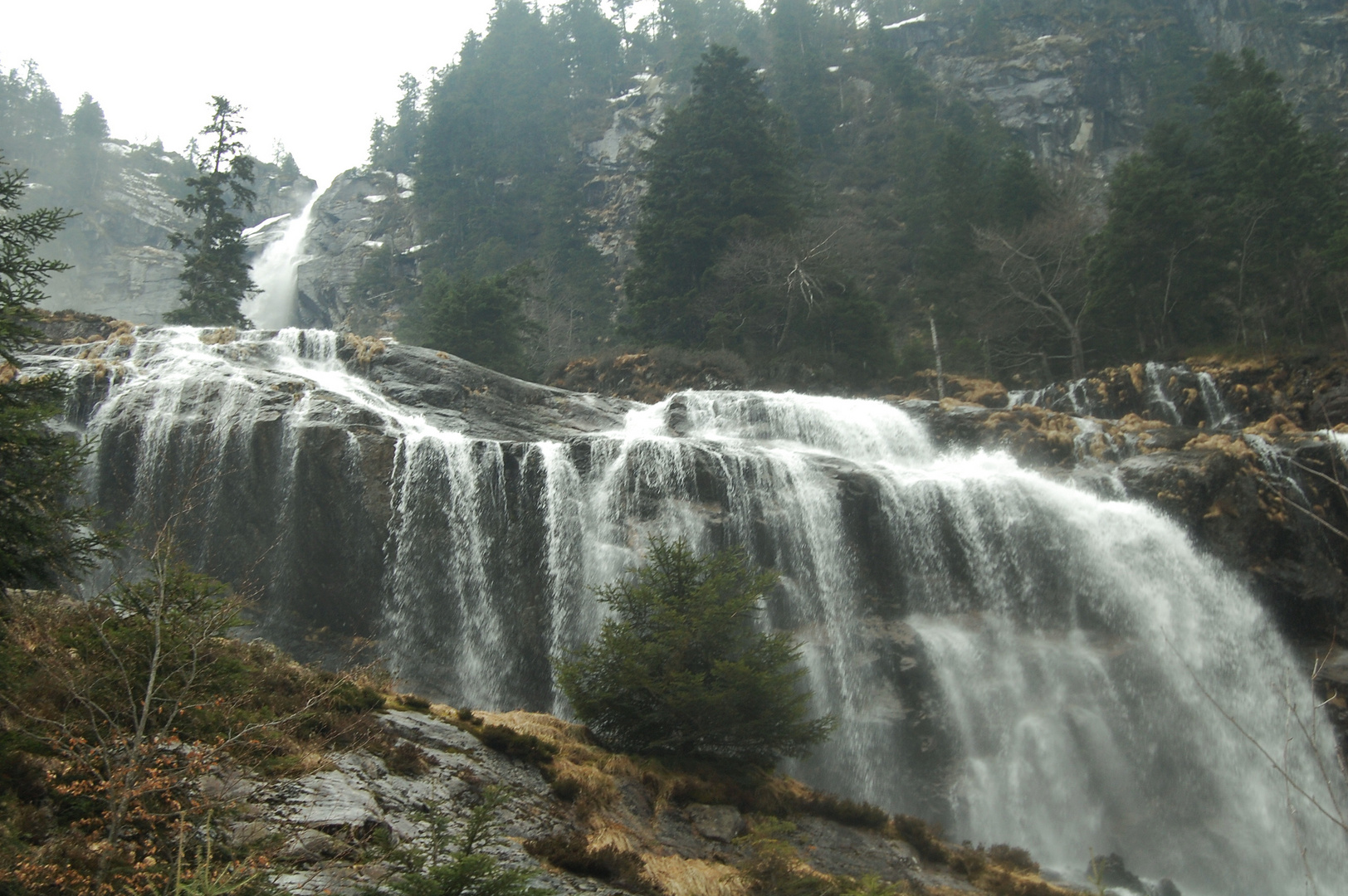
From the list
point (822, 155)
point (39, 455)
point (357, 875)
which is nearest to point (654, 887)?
point (357, 875)

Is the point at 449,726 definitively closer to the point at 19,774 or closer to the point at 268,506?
the point at 19,774

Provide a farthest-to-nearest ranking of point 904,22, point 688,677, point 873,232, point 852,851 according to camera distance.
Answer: point 904,22, point 873,232, point 852,851, point 688,677

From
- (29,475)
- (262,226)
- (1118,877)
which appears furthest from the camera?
(262,226)

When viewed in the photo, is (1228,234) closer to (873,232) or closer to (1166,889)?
(873,232)

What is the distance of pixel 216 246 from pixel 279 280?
2755 centimetres

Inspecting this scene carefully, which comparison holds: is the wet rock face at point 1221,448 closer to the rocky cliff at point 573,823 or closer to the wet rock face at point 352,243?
the rocky cliff at point 573,823

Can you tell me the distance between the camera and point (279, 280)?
216 feet

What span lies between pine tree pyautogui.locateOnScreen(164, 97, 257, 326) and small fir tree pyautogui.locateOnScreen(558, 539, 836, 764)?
1215 inches

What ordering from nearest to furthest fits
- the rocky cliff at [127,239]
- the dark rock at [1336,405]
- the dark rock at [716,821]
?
the dark rock at [716,821]
the dark rock at [1336,405]
the rocky cliff at [127,239]

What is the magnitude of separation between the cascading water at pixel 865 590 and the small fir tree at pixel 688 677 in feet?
20.7

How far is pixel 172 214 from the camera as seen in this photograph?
7019cm

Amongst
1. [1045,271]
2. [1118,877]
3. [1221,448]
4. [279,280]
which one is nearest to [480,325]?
[1045,271]

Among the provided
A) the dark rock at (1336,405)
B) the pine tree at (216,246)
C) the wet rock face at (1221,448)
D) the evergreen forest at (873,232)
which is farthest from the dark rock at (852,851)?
the pine tree at (216,246)

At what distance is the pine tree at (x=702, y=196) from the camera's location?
38.1 m
